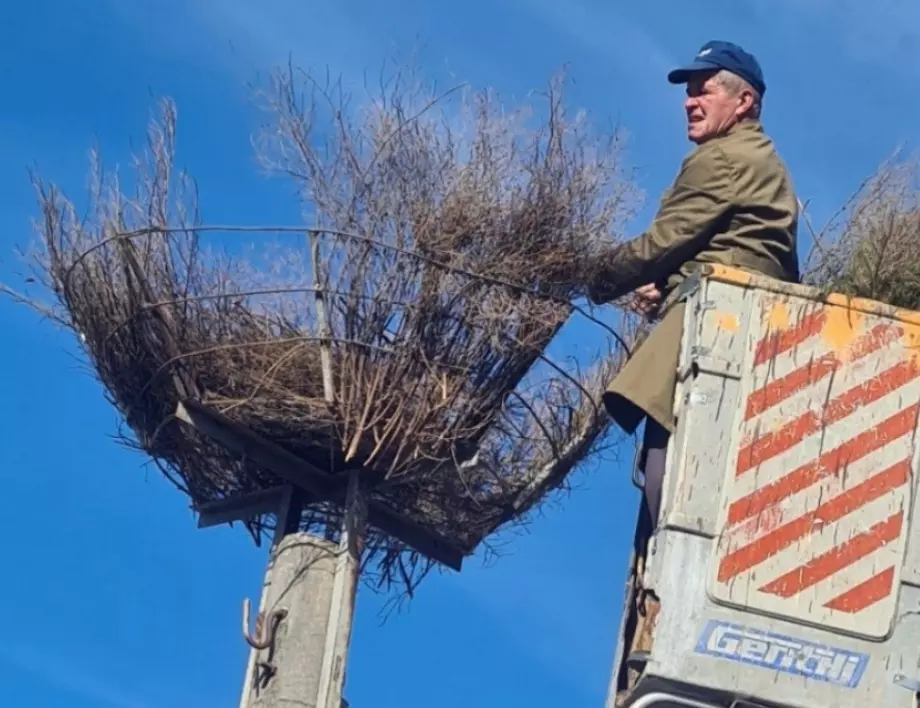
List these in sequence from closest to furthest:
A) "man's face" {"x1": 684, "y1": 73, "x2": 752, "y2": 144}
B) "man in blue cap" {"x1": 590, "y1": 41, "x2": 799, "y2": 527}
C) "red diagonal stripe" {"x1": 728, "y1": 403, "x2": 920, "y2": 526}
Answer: "red diagonal stripe" {"x1": 728, "y1": 403, "x2": 920, "y2": 526} < "man in blue cap" {"x1": 590, "y1": 41, "x2": 799, "y2": 527} < "man's face" {"x1": 684, "y1": 73, "x2": 752, "y2": 144}

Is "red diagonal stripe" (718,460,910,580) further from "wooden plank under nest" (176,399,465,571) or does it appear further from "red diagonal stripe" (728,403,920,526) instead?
"wooden plank under nest" (176,399,465,571)

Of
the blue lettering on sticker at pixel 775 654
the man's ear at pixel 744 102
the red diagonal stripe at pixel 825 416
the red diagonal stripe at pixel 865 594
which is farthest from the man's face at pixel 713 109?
the blue lettering on sticker at pixel 775 654

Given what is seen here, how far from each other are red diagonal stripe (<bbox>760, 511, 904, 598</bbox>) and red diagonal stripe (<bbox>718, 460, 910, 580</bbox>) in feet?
0.05

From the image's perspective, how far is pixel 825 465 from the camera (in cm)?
473

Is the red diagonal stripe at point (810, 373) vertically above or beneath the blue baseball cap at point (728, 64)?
beneath

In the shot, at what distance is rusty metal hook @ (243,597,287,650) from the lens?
20.0 ft

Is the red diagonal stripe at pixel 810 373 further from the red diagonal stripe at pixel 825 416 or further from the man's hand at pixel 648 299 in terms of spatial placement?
the man's hand at pixel 648 299

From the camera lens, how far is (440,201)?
5965 millimetres

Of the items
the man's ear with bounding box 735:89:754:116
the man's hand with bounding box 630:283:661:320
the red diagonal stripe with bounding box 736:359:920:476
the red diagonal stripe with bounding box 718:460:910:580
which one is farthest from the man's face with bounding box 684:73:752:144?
the red diagonal stripe with bounding box 718:460:910:580

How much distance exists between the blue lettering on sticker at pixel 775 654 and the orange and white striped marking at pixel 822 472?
7cm

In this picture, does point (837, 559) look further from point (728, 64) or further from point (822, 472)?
point (728, 64)

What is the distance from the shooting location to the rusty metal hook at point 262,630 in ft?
20.0

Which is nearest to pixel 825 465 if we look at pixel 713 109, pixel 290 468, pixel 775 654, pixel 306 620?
pixel 775 654

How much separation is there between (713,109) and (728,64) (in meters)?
0.14
